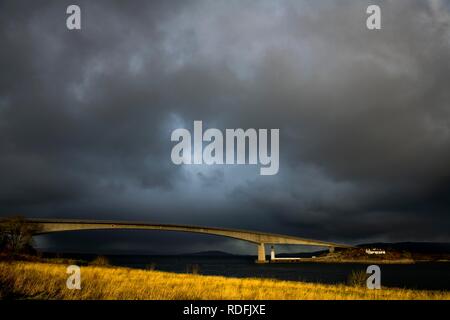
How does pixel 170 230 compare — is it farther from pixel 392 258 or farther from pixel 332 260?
pixel 392 258

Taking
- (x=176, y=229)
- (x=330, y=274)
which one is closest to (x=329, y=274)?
(x=330, y=274)

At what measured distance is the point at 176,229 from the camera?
424 ft

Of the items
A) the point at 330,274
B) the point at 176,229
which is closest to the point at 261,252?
the point at 176,229

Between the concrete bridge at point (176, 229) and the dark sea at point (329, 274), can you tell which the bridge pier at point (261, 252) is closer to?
the concrete bridge at point (176, 229)

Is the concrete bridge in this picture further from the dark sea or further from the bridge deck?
the dark sea

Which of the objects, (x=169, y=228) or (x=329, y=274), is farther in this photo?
(x=169, y=228)

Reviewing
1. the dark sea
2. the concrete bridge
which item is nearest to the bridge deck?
the concrete bridge

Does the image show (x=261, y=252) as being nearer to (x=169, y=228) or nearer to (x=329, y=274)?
(x=169, y=228)

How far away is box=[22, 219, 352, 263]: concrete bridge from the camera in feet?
348

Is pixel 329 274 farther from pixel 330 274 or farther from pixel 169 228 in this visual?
pixel 169 228

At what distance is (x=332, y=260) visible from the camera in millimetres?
175250
